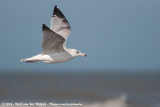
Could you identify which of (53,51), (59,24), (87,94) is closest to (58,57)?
(53,51)

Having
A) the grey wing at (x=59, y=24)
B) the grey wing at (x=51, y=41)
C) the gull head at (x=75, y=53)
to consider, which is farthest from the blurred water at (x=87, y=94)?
the grey wing at (x=51, y=41)

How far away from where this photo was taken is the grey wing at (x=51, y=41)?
406 inches

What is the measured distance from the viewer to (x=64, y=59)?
1110 cm

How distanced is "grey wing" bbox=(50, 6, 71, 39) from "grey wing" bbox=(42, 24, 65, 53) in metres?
1.16

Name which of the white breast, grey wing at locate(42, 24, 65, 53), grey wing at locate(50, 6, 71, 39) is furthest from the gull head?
grey wing at locate(50, 6, 71, 39)

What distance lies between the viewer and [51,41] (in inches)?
420

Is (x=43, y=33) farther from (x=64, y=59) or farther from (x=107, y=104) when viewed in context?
(x=107, y=104)

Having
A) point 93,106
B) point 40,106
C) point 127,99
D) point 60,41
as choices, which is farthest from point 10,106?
point 127,99

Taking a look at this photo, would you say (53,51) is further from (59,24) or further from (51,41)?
(59,24)

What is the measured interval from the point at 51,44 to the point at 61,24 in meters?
1.76

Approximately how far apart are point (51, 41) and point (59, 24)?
1.88m

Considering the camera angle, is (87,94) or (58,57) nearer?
(58,57)

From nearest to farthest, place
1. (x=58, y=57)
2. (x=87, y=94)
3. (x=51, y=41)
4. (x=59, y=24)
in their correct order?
(x=51, y=41) < (x=58, y=57) < (x=59, y=24) < (x=87, y=94)

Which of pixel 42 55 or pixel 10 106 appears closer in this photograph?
pixel 42 55
